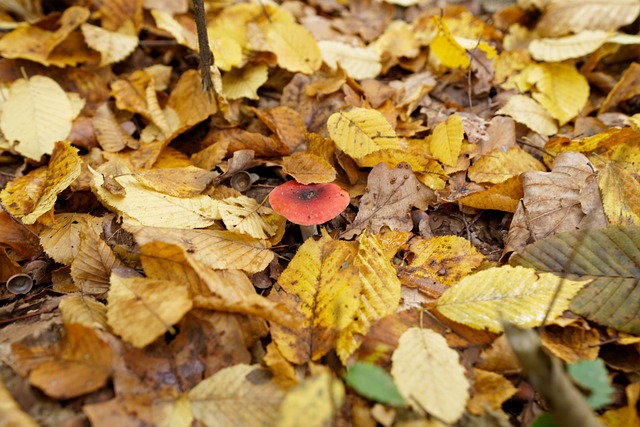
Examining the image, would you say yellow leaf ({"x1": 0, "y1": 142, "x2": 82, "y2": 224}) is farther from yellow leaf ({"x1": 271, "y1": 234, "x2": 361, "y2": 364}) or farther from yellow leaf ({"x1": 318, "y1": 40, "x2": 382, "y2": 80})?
yellow leaf ({"x1": 318, "y1": 40, "x2": 382, "y2": 80})

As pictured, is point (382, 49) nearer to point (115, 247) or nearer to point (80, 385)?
point (115, 247)

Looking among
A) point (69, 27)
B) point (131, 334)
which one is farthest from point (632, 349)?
point (69, 27)

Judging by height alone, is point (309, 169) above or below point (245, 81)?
below

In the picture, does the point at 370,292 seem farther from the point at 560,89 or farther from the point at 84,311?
the point at 560,89

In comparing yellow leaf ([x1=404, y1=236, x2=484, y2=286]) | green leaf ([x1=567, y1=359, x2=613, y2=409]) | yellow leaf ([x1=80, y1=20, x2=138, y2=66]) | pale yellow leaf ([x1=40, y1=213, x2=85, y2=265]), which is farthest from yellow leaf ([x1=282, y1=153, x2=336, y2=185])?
yellow leaf ([x1=80, y1=20, x2=138, y2=66])

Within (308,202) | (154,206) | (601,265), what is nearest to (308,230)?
(308,202)

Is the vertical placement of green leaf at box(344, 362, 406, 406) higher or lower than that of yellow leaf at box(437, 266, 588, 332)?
higher

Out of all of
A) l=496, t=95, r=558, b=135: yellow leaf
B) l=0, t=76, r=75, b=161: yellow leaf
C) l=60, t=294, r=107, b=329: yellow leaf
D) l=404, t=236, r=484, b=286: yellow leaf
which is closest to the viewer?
l=60, t=294, r=107, b=329: yellow leaf

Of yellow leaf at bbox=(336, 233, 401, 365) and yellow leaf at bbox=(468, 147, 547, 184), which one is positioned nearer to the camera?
yellow leaf at bbox=(336, 233, 401, 365)
